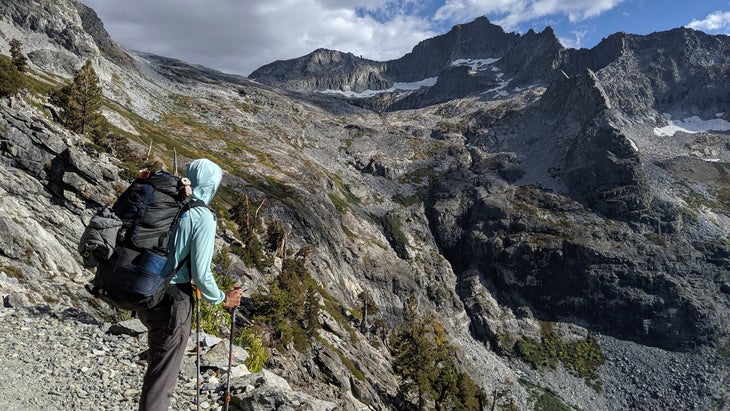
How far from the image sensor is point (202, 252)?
613cm

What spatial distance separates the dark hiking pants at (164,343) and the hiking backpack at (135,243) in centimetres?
30

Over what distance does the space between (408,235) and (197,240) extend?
135 meters

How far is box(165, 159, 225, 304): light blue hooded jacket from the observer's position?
20.0 ft

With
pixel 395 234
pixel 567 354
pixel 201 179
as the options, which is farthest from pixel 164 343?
pixel 395 234

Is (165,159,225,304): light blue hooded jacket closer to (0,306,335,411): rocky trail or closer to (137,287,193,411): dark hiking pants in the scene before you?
(137,287,193,411): dark hiking pants

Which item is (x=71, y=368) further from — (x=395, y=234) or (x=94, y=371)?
(x=395, y=234)

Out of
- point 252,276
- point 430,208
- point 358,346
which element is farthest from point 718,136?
point 252,276

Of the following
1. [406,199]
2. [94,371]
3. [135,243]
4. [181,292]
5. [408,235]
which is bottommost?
[408,235]

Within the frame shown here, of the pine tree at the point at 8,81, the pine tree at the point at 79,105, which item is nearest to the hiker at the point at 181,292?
the pine tree at the point at 8,81

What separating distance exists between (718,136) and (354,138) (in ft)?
549

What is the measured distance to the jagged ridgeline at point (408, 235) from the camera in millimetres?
30906

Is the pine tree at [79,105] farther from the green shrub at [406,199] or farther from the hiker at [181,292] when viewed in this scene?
the green shrub at [406,199]

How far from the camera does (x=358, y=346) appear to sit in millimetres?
59438

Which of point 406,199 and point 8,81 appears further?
point 406,199
